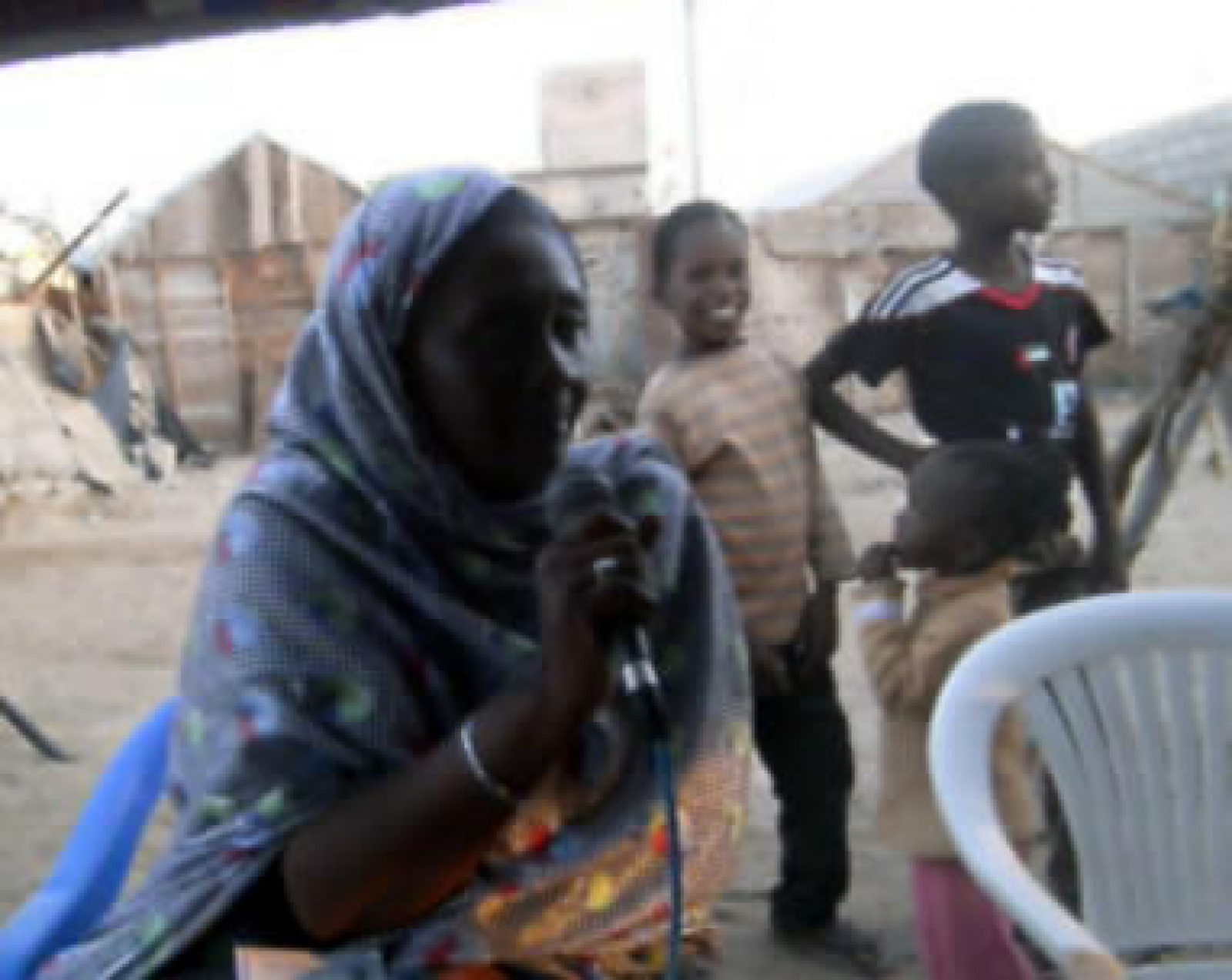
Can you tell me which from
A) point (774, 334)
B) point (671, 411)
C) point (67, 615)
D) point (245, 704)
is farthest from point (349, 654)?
point (774, 334)

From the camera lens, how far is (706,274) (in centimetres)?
291

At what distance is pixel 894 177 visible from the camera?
86.1 feet

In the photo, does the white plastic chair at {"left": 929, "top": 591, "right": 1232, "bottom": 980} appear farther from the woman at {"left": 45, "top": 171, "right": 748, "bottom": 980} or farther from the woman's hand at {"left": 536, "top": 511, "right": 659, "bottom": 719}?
the woman's hand at {"left": 536, "top": 511, "right": 659, "bottom": 719}

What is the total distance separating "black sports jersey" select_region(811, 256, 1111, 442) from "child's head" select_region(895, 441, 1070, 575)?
0.26m

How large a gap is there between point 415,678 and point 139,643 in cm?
575

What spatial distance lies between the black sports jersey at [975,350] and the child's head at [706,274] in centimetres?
24

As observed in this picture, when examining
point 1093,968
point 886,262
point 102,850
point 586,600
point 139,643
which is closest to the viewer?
point 586,600

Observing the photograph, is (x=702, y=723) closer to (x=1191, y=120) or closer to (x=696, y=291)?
(x=696, y=291)

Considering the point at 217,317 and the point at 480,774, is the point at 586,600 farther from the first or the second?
the point at 217,317

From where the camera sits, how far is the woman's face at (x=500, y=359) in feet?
4.36

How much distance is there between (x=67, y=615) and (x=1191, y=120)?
882 inches

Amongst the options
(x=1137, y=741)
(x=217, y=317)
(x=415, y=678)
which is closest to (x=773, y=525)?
(x=1137, y=741)

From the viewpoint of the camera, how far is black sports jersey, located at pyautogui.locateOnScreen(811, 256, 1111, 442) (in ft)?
9.30

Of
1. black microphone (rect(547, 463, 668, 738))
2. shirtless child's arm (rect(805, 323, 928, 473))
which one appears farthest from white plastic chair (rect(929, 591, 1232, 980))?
shirtless child's arm (rect(805, 323, 928, 473))
